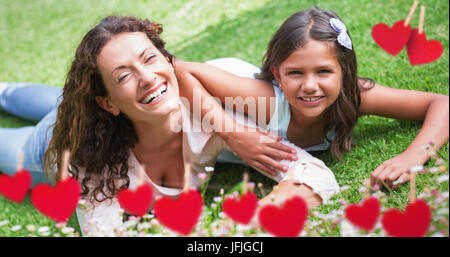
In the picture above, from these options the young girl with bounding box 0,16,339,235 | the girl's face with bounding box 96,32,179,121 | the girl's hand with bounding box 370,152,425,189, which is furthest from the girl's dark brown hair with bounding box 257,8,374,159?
the girl's face with bounding box 96,32,179,121

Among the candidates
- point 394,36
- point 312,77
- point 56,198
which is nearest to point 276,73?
point 312,77

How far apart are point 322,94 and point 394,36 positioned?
2.37 feet

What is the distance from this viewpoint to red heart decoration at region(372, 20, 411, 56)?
5.02 ft

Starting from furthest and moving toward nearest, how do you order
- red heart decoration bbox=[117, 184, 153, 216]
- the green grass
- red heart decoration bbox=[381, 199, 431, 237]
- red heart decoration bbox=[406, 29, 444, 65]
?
the green grass, red heart decoration bbox=[406, 29, 444, 65], red heart decoration bbox=[117, 184, 153, 216], red heart decoration bbox=[381, 199, 431, 237]

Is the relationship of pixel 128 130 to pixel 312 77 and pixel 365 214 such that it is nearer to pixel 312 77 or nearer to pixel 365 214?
pixel 312 77

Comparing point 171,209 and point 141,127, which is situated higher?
point 171,209

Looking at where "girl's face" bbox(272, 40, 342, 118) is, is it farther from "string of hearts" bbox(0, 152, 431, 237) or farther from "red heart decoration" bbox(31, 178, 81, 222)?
"red heart decoration" bbox(31, 178, 81, 222)

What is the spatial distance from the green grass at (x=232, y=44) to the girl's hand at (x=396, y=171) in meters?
0.06

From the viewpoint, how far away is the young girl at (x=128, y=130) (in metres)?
2.15

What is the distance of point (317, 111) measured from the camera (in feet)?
7.59

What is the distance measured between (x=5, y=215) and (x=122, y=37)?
138 centimetres

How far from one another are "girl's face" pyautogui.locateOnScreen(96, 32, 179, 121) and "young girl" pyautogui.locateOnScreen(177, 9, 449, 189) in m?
0.35
